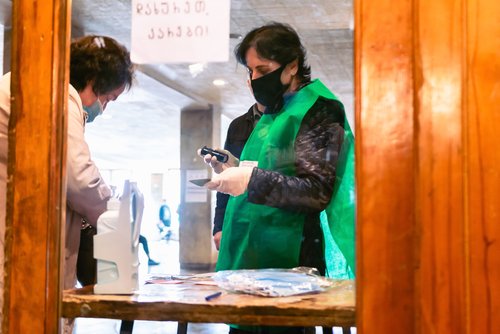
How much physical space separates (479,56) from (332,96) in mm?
398

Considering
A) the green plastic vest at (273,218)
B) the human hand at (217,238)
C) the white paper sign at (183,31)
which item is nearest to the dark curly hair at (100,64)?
the white paper sign at (183,31)

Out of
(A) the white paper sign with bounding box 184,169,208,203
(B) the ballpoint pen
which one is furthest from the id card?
(B) the ballpoint pen

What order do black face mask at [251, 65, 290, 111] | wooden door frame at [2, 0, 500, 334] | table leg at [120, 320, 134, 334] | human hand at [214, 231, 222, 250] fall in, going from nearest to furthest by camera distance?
wooden door frame at [2, 0, 500, 334]
table leg at [120, 320, 134, 334]
black face mask at [251, 65, 290, 111]
human hand at [214, 231, 222, 250]

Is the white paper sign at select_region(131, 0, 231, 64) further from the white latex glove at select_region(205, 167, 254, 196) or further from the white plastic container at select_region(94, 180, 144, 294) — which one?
the white latex glove at select_region(205, 167, 254, 196)

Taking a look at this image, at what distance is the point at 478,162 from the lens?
2.73 feet

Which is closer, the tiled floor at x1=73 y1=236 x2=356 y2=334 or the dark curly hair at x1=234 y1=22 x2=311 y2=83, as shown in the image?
the tiled floor at x1=73 y1=236 x2=356 y2=334

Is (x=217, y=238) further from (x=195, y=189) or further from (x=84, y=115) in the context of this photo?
(x=84, y=115)

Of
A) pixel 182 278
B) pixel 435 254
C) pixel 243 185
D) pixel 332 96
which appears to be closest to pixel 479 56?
pixel 435 254

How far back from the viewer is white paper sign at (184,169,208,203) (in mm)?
1514

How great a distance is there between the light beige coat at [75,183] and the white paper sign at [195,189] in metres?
0.25

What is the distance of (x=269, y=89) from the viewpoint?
1338 millimetres

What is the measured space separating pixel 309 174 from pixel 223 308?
1.48 ft

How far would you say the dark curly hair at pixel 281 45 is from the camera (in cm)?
134

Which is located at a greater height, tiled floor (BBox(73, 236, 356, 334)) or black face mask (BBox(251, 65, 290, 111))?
black face mask (BBox(251, 65, 290, 111))
